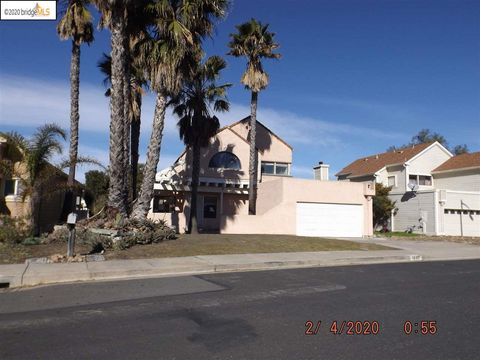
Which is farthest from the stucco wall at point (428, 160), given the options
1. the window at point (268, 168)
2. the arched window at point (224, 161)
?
the arched window at point (224, 161)

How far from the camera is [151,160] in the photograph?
59.7 ft

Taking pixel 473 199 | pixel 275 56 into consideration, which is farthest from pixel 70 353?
pixel 473 199

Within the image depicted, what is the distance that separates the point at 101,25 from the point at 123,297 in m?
12.5

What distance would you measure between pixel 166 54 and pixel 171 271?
9.25m

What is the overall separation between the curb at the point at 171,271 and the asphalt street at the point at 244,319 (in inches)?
29.4

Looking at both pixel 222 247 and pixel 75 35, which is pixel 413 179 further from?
pixel 75 35

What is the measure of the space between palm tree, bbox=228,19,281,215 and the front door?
3.27m

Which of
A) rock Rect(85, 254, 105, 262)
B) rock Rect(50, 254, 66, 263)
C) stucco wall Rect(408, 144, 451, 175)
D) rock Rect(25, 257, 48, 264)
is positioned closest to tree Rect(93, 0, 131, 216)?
rock Rect(85, 254, 105, 262)

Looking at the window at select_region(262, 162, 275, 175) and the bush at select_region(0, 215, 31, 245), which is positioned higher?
the window at select_region(262, 162, 275, 175)

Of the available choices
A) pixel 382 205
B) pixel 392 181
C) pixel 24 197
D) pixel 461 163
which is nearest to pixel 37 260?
pixel 24 197

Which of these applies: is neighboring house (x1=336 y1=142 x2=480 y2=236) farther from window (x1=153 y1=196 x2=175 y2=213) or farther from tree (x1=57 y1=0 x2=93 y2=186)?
tree (x1=57 y1=0 x2=93 y2=186)

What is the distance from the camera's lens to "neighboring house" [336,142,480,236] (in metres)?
32.0

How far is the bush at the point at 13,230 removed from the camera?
15350mm

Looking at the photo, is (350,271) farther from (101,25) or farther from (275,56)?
(275,56)
